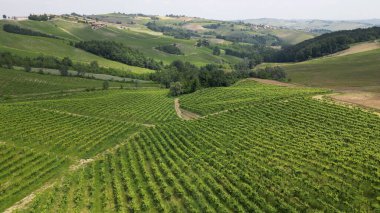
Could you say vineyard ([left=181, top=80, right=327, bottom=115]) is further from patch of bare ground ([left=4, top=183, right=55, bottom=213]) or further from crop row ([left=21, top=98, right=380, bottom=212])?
patch of bare ground ([left=4, top=183, right=55, bottom=213])

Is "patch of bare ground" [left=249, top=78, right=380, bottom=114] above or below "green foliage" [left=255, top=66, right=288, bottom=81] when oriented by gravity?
above

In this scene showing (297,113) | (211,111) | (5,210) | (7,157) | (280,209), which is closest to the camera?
(280,209)

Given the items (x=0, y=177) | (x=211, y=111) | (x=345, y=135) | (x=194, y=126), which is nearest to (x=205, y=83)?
(x=211, y=111)

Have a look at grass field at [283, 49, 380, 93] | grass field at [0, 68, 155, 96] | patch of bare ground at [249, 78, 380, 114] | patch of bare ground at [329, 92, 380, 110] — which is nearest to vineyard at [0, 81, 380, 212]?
patch of bare ground at [249, 78, 380, 114]

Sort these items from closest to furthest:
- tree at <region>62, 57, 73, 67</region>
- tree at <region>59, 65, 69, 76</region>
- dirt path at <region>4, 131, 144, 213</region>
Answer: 1. dirt path at <region>4, 131, 144, 213</region>
2. tree at <region>59, 65, 69, 76</region>
3. tree at <region>62, 57, 73, 67</region>

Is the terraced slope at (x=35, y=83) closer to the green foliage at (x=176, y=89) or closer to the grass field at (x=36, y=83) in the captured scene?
the grass field at (x=36, y=83)

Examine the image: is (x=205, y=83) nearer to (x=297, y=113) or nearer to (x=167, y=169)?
(x=297, y=113)
